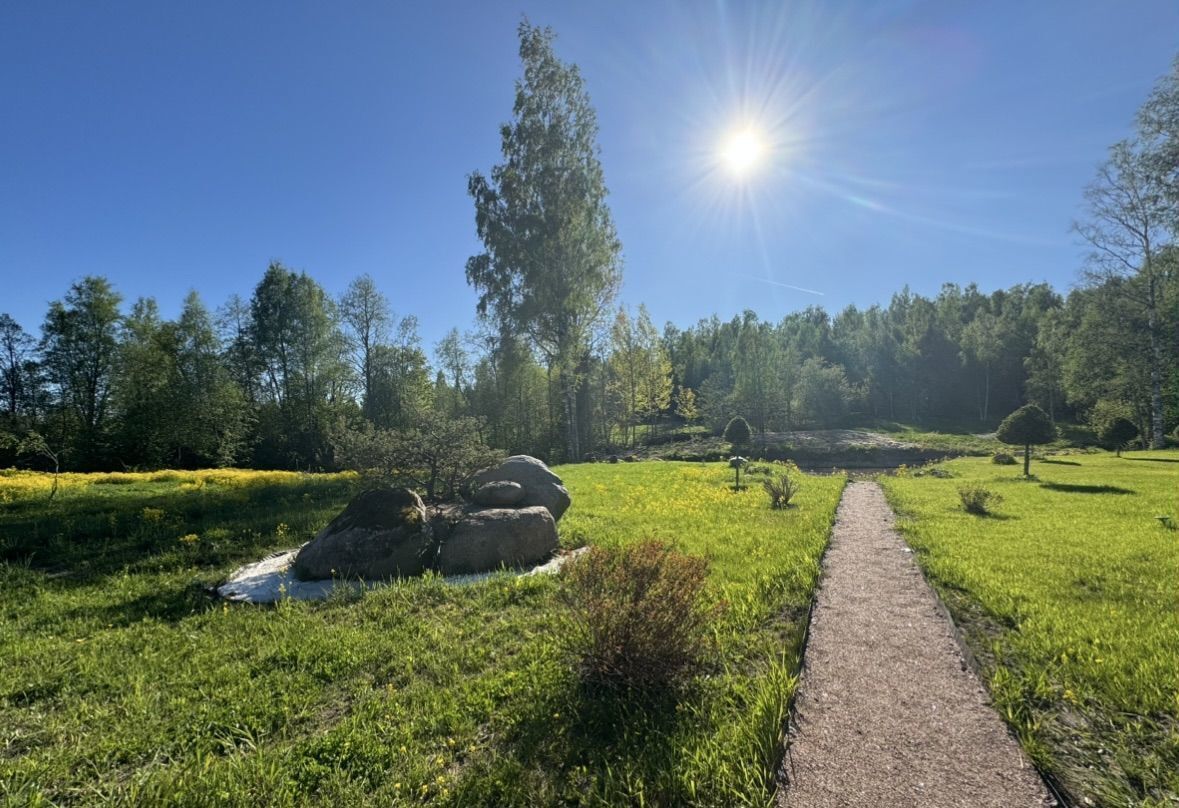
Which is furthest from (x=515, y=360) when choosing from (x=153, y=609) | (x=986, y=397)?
(x=986, y=397)

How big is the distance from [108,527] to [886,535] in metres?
14.9

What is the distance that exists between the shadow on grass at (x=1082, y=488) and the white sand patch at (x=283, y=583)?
52.6 ft

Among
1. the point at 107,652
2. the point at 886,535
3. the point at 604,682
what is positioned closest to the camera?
the point at 604,682

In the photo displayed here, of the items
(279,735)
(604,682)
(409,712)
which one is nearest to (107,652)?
(279,735)

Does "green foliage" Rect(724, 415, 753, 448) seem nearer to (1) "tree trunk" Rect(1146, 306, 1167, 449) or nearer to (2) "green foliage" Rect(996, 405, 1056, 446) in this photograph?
(2) "green foliage" Rect(996, 405, 1056, 446)

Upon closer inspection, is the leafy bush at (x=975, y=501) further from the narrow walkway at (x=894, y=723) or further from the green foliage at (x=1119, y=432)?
the green foliage at (x=1119, y=432)

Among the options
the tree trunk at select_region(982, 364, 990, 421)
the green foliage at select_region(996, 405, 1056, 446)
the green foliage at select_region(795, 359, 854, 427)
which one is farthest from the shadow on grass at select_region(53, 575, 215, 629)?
the tree trunk at select_region(982, 364, 990, 421)

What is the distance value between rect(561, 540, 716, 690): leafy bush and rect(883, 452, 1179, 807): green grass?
2.26m

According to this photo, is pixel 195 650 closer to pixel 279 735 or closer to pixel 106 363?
pixel 279 735

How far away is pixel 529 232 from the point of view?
2350 centimetres

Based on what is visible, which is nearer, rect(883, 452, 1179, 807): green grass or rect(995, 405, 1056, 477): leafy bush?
rect(883, 452, 1179, 807): green grass

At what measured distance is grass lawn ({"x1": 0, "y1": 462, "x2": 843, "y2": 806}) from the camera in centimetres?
297

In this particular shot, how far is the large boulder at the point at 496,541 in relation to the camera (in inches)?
299

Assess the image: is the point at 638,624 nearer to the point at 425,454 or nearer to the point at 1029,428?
the point at 425,454
